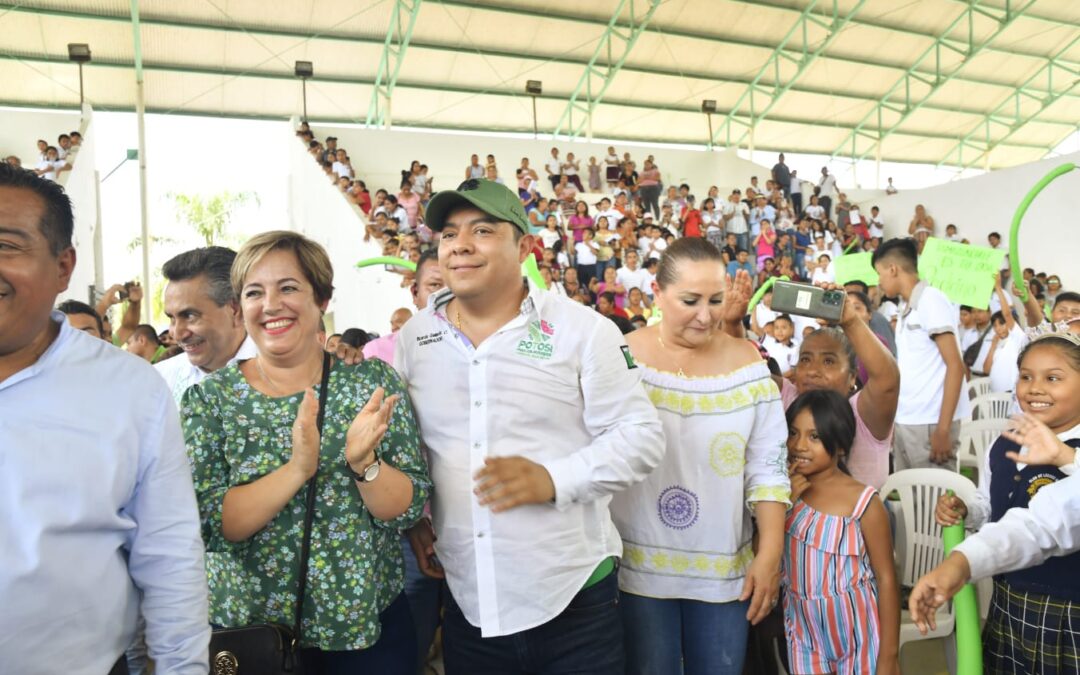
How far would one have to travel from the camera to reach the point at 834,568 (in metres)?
1.99

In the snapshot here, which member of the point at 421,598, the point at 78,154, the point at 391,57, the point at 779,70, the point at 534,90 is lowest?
the point at 421,598

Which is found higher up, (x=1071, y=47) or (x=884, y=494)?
(x=1071, y=47)

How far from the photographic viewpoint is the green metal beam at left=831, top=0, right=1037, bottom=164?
17.3 metres

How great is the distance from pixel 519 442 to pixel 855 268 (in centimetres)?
277

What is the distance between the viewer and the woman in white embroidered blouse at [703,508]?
1746 mm

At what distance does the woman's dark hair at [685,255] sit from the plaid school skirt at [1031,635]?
3.55 ft

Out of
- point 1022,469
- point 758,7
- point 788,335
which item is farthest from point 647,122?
point 1022,469

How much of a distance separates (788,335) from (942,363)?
2440 mm

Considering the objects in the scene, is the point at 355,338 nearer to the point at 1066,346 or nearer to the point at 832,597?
the point at 832,597

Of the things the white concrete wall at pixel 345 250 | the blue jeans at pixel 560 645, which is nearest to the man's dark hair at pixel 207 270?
the blue jeans at pixel 560 645

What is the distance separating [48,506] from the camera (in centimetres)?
103

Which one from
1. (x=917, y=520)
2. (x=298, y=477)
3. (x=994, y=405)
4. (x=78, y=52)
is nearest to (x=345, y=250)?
(x=78, y=52)

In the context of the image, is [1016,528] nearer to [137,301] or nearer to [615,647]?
[615,647]

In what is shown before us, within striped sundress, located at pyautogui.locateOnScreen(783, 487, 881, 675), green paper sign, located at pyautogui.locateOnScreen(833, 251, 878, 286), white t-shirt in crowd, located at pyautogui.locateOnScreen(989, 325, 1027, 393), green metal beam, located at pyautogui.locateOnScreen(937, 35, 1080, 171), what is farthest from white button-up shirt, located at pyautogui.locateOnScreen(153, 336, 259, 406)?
green metal beam, located at pyautogui.locateOnScreen(937, 35, 1080, 171)
